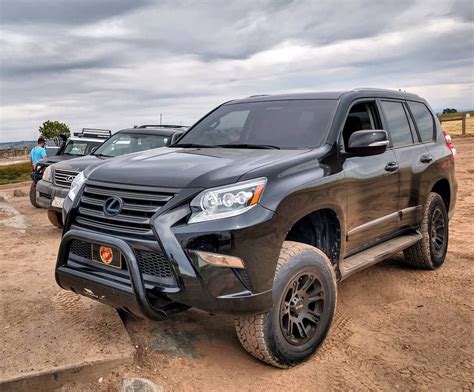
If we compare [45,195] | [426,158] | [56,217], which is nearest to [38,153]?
[45,195]

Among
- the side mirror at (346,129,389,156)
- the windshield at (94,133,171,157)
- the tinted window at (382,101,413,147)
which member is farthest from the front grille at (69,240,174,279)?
the windshield at (94,133,171,157)

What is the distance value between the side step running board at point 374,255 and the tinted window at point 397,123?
956mm

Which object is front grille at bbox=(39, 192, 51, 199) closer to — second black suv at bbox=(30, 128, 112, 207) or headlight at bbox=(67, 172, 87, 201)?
second black suv at bbox=(30, 128, 112, 207)

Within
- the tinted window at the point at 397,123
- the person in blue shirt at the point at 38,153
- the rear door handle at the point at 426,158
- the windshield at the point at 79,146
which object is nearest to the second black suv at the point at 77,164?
the windshield at the point at 79,146

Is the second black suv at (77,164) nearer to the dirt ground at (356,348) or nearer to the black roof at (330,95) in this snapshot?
the black roof at (330,95)

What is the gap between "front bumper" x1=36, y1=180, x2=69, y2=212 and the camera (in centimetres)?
764

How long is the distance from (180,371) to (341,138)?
2.17 meters

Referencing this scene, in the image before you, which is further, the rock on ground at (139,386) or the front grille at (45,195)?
the front grille at (45,195)

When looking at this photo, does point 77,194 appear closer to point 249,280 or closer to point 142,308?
point 142,308

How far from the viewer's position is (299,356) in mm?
3354

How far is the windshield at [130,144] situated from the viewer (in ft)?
28.6

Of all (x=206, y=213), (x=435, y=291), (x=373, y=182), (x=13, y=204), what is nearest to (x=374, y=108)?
(x=373, y=182)

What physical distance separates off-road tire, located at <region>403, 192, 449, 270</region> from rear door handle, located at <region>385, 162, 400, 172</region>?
0.91 metres

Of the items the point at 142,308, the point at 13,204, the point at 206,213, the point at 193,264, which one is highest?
the point at 206,213
